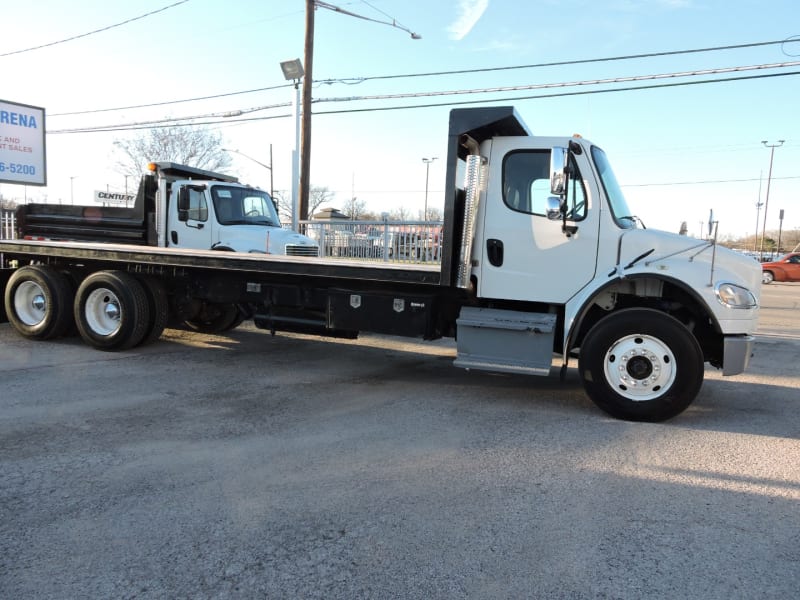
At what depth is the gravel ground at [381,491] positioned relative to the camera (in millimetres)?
2756

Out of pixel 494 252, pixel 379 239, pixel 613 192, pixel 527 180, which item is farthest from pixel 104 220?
pixel 613 192

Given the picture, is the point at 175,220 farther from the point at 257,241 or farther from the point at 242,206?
the point at 257,241

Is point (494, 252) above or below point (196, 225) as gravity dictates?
below

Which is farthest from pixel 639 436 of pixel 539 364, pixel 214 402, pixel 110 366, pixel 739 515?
pixel 110 366

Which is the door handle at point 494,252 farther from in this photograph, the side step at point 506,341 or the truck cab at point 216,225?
the truck cab at point 216,225

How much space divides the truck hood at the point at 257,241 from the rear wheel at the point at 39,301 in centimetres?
294

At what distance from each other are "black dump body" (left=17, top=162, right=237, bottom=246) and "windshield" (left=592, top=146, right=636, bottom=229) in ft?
27.3

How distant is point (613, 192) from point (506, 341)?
186 cm

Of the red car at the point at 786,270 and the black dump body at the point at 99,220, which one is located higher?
the black dump body at the point at 99,220

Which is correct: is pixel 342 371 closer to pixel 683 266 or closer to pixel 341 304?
pixel 341 304

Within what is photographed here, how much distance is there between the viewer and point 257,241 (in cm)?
1076

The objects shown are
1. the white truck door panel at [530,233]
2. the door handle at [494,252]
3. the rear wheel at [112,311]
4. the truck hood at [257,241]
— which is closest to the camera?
the white truck door panel at [530,233]

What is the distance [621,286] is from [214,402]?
4.21m

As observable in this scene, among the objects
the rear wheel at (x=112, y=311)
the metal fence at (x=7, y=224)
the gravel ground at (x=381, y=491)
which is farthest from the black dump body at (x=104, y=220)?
the gravel ground at (x=381, y=491)
